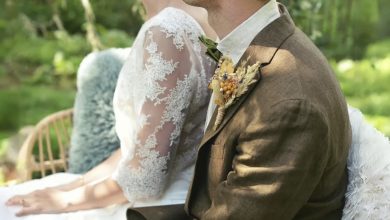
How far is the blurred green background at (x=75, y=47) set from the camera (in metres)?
5.95

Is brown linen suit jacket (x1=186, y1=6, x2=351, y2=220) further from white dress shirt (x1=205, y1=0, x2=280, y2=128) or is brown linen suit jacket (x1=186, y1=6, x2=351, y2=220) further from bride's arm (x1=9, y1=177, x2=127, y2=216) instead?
bride's arm (x1=9, y1=177, x2=127, y2=216)

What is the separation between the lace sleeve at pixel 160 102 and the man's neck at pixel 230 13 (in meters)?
0.25

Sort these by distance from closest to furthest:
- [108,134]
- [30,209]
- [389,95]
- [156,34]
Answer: [156,34]
[30,209]
[108,134]
[389,95]

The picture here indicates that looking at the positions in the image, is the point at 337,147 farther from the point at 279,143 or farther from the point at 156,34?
the point at 156,34

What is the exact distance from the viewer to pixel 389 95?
5.77 metres

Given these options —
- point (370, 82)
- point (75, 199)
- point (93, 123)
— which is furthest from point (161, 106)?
point (370, 82)

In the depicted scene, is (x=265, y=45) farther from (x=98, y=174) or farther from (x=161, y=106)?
(x=98, y=174)

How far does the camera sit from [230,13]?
1491 mm

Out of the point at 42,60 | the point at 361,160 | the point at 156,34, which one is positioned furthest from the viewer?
the point at 42,60

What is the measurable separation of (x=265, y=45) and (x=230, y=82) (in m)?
0.12

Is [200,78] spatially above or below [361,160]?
above

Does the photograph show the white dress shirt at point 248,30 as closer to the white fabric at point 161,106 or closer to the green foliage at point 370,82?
the white fabric at point 161,106

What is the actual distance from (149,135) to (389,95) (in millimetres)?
4421

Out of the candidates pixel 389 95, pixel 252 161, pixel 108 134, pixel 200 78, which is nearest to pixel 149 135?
pixel 200 78
